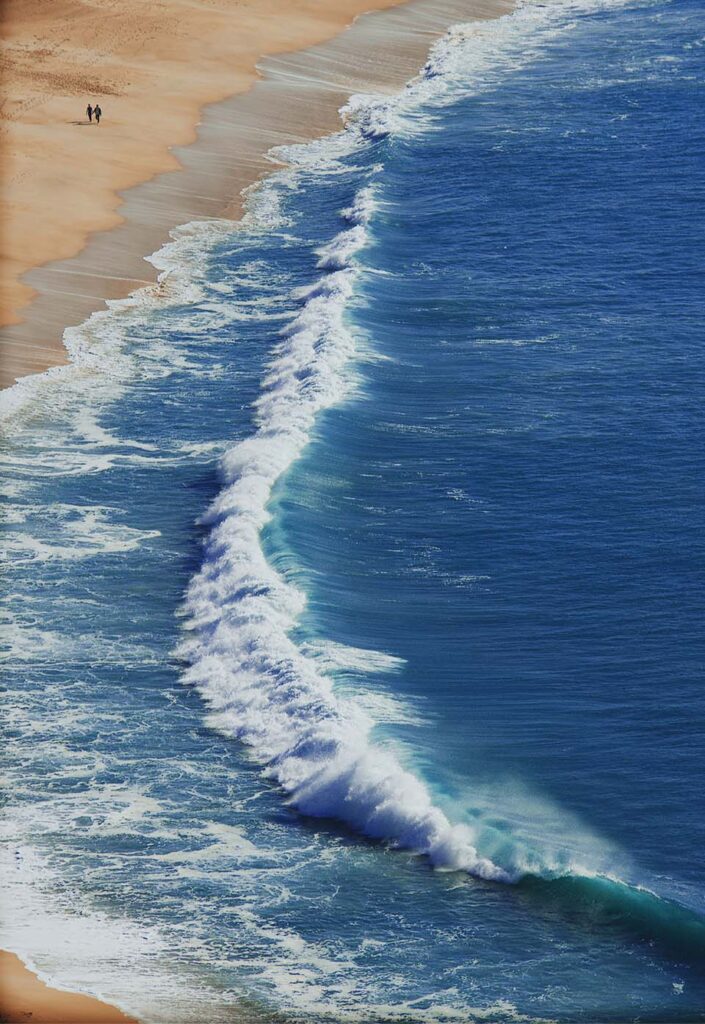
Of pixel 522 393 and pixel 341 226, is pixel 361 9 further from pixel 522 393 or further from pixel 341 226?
pixel 522 393

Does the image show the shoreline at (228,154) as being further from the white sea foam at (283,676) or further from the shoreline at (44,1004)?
the shoreline at (44,1004)

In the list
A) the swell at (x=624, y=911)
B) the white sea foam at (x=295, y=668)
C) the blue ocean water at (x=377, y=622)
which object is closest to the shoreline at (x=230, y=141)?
the blue ocean water at (x=377, y=622)

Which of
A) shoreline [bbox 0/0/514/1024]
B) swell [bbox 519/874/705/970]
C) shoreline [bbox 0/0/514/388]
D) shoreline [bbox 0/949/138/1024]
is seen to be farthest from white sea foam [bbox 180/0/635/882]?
shoreline [bbox 0/0/514/388]

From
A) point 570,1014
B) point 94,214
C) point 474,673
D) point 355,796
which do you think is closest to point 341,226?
point 94,214

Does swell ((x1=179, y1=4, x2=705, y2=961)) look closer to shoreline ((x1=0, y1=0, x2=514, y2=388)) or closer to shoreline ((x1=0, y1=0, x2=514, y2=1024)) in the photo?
shoreline ((x1=0, y1=0, x2=514, y2=1024))

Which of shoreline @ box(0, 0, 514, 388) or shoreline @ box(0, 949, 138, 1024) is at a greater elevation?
shoreline @ box(0, 0, 514, 388)
